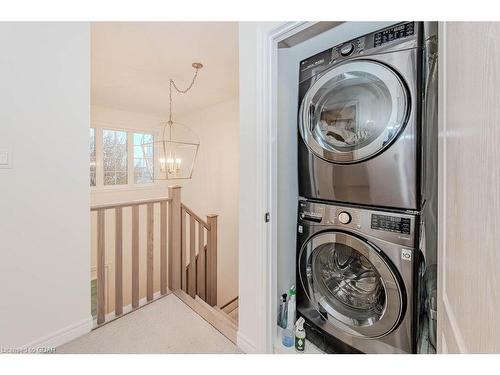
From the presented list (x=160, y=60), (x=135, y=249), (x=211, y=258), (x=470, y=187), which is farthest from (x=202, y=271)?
(x=470, y=187)

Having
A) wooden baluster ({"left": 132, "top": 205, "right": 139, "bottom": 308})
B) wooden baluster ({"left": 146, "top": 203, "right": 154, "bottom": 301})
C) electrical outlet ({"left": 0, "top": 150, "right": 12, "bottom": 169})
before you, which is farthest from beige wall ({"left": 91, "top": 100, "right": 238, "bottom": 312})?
electrical outlet ({"left": 0, "top": 150, "right": 12, "bottom": 169})

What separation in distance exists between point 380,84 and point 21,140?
1943 mm

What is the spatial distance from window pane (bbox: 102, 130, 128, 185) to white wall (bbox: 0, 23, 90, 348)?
3.05 m

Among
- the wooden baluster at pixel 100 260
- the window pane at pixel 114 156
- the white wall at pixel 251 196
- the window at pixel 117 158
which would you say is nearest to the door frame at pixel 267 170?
the white wall at pixel 251 196

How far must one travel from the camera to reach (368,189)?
122cm

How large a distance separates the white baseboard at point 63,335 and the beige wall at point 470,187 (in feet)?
6.58

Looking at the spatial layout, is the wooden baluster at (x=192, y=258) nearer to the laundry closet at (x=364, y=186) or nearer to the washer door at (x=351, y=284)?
the laundry closet at (x=364, y=186)

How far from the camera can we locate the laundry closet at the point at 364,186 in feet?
3.60

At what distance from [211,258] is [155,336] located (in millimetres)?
998

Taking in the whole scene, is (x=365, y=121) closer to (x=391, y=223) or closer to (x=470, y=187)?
(x=391, y=223)

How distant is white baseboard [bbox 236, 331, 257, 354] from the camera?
1.50 m

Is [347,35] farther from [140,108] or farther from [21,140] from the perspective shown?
[140,108]

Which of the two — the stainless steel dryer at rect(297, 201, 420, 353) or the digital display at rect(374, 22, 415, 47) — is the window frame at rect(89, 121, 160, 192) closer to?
the stainless steel dryer at rect(297, 201, 420, 353)
